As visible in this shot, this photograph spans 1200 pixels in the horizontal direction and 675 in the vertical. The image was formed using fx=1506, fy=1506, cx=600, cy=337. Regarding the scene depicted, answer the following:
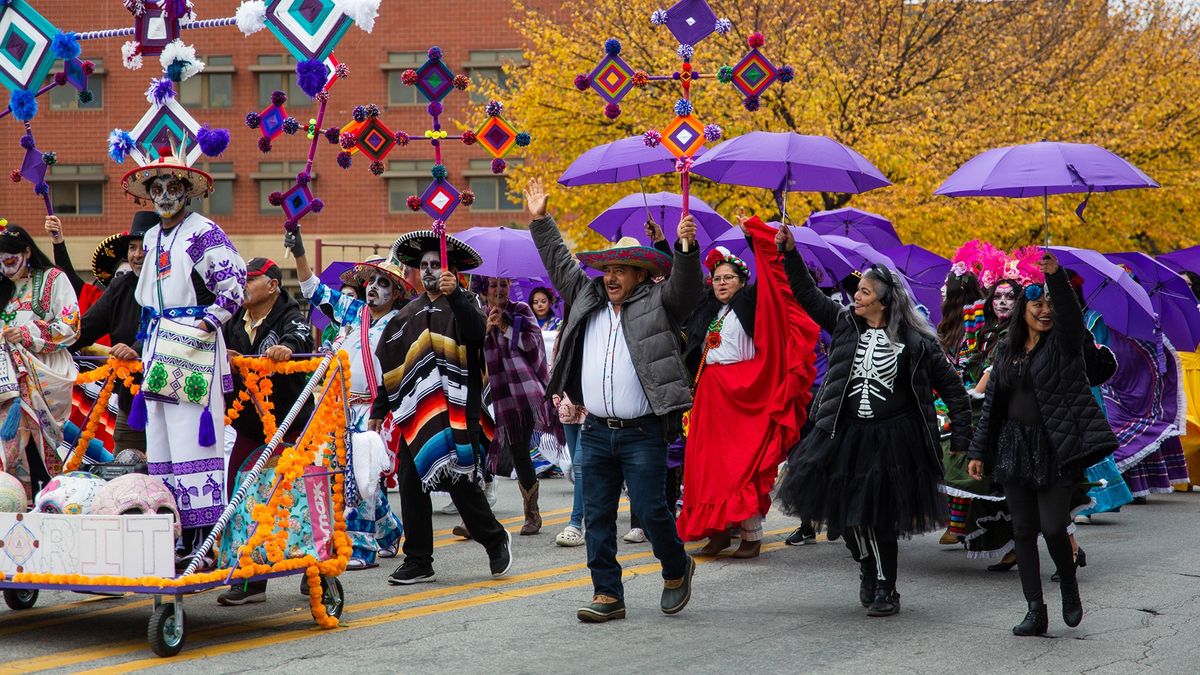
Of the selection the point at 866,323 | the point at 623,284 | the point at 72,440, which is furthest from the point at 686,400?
the point at 72,440

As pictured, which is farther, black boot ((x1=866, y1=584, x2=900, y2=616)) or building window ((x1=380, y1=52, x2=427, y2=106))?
building window ((x1=380, y1=52, x2=427, y2=106))

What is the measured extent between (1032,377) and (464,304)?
10.5 ft

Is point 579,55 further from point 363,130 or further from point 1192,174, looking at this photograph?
point 363,130

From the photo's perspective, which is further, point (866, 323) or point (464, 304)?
point (464, 304)

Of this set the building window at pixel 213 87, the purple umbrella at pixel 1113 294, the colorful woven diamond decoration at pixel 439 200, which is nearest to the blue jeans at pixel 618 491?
the colorful woven diamond decoration at pixel 439 200

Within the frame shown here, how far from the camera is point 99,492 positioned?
22.7ft

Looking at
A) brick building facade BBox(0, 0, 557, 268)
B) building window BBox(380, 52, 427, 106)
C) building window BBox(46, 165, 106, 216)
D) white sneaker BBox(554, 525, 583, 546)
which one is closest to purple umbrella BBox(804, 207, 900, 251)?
white sneaker BBox(554, 525, 583, 546)

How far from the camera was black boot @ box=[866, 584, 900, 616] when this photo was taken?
25.5ft

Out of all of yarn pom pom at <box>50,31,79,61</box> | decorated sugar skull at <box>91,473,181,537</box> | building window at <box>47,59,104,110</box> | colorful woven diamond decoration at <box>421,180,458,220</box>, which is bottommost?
decorated sugar skull at <box>91,473,181,537</box>

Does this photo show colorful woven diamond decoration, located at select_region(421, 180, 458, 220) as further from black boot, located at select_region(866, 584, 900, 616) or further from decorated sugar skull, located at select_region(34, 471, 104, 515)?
black boot, located at select_region(866, 584, 900, 616)

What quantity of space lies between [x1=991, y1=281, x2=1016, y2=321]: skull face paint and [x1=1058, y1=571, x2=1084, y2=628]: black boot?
2249 millimetres

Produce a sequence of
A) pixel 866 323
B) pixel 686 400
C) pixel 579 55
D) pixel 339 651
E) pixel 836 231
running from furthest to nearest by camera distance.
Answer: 1. pixel 579 55
2. pixel 836 231
3. pixel 866 323
4. pixel 686 400
5. pixel 339 651

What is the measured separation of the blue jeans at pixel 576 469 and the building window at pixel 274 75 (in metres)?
34.4

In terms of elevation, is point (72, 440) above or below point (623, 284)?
below
